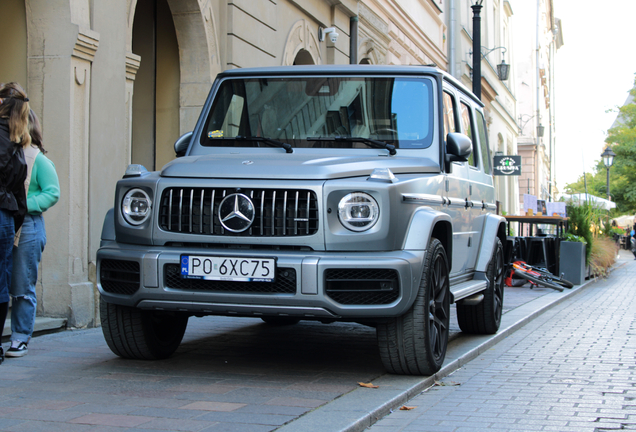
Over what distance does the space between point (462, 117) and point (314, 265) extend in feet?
9.41

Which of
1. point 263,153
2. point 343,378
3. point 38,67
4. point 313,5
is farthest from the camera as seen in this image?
point 313,5

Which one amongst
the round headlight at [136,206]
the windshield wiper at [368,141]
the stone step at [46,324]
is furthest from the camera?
the stone step at [46,324]

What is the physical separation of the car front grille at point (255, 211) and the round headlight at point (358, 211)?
0.17 meters

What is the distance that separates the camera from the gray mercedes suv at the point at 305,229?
4.86 meters

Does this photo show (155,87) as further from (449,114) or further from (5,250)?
(5,250)

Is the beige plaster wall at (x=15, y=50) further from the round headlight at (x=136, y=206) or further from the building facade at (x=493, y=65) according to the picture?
the building facade at (x=493, y=65)

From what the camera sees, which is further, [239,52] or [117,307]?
[239,52]

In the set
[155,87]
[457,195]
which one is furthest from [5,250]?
[155,87]

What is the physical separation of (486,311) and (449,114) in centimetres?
215

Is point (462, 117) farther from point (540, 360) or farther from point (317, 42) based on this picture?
point (317, 42)

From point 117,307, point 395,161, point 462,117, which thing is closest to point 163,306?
point 117,307

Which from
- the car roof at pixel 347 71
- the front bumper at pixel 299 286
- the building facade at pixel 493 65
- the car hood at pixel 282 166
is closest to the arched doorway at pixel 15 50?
the car roof at pixel 347 71

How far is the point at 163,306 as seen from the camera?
506cm

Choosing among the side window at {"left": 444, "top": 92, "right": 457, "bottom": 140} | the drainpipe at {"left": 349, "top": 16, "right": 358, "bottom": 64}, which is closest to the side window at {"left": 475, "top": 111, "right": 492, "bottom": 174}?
the side window at {"left": 444, "top": 92, "right": 457, "bottom": 140}
